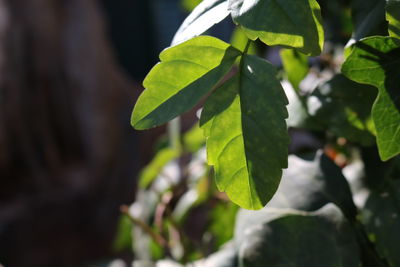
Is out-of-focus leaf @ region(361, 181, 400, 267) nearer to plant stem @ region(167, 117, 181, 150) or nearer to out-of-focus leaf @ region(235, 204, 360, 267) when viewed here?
out-of-focus leaf @ region(235, 204, 360, 267)

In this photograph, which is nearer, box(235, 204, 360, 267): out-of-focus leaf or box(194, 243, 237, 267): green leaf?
box(235, 204, 360, 267): out-of-focus leaf

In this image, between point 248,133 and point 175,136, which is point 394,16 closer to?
Result: point 248,133

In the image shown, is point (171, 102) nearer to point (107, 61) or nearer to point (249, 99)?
point (249, 99)

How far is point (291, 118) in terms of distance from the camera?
1.94 ft

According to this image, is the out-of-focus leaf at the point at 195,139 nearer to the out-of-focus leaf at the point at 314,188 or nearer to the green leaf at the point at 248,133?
the out-of-focus leaf at the point at 314,188

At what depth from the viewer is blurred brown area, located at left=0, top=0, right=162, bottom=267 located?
4230 millimetres

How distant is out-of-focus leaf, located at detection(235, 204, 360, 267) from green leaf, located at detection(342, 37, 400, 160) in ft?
0.43

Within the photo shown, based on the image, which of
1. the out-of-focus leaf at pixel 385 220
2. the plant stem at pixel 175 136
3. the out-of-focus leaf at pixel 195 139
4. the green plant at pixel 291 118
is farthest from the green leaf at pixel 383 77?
the plant stem at pixel 175 136

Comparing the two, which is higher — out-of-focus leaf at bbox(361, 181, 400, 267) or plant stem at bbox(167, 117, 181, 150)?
out-of-focus leaf at bbox(361, 181, 400, 267)

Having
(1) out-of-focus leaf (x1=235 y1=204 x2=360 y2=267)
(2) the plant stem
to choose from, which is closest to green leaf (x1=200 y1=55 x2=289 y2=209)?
(1) out-of-focus leaf (x1=235 y1=204 x2=360 y2=267)

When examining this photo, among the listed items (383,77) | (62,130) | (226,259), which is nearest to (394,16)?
(383,77)

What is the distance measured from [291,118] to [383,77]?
0.62ft

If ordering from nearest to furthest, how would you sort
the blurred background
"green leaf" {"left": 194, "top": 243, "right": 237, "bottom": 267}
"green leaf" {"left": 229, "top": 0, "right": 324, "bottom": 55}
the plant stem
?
Answer: "green leaf" {"left": 229, "top": 0, "right": 324, "bottom": 55} < "green leaf" {"left": 194, "top": 243, "right": 237, "bottom": 267} < the plant stem < the blurred background

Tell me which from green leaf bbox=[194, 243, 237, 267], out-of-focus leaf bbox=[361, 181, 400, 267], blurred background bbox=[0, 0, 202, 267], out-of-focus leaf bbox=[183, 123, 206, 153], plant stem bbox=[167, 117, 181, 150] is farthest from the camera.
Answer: blurred background bbox=[0, 0, 202, 267]
